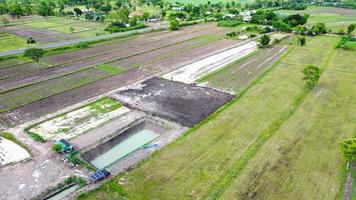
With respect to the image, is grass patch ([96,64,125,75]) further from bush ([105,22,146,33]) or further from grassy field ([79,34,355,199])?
bush ([105,22,146,33])

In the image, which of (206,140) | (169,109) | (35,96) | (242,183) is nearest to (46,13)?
(35,96)

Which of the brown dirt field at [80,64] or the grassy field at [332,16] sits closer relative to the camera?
the brown dirt field at [80,64]

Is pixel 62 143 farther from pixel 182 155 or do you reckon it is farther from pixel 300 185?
pixel 300 185

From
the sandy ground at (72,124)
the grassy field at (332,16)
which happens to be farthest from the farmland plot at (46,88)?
the grassy field at (332,16)

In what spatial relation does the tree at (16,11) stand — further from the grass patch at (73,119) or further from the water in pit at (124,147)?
the water in pit at (124,147)

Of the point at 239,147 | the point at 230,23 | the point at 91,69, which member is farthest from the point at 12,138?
the point at 230,23

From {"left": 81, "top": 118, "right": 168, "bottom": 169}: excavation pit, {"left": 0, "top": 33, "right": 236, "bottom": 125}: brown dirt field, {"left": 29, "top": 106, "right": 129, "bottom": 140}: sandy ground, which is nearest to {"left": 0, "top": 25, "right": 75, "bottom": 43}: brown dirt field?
{"left": 0, "top": 33, "right": 236, "bottom": 125}: brown dirt field
